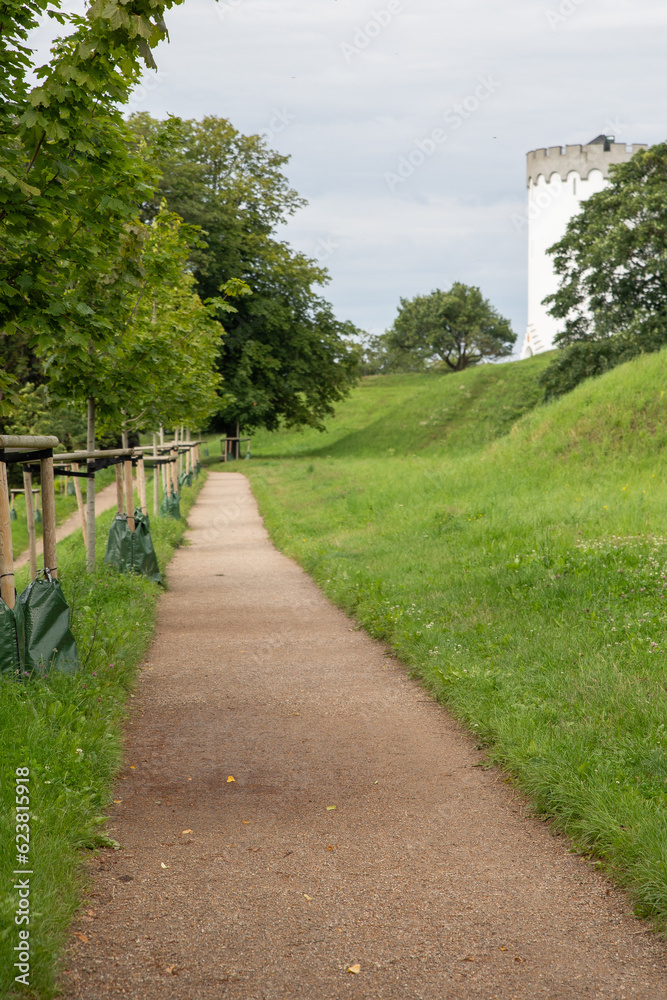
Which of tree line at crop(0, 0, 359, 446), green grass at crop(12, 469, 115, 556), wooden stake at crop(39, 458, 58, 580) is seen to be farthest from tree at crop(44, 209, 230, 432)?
green grass at crop(12, 469, 115, 556)

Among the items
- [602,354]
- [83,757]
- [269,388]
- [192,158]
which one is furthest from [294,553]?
Answer: [192,158]

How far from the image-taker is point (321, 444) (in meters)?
50.8

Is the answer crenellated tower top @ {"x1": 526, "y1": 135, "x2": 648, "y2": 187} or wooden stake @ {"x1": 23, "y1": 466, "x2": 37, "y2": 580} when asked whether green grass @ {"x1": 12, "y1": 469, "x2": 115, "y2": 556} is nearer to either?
wooden stake @ {"x1": 23, "y1": 466, "x2": 37, "y2": 580}

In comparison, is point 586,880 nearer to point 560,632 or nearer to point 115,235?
point 560,632

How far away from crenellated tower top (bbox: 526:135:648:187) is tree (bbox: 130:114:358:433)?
18384mm

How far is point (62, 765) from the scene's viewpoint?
4.46 m

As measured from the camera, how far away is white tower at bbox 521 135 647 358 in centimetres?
5387

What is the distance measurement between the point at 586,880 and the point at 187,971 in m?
1.75

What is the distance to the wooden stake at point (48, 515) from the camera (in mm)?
6109

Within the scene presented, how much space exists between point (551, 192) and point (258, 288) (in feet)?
73.9

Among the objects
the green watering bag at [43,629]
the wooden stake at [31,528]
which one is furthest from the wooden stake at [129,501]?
the green watering bag at [43,629]

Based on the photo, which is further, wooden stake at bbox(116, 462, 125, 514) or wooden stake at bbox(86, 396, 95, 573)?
wooden stake at bbox(116, 462, 125, 514)

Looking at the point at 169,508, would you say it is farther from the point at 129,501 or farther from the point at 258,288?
the point at 258,288

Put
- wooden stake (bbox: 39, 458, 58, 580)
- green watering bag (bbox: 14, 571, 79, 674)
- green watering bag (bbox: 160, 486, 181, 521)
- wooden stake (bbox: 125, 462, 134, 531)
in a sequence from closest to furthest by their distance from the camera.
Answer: green watering bag (bbox: 14, 571, 79, 674)
wooden stake (bbox: 39, 458, 58, 580)
wooden stake (bbox: 125, 462, 134, 531)
green watering bag (bbox: 160, 486, 181, 521)
